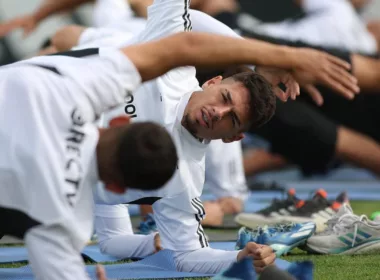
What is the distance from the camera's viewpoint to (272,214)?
5.85m

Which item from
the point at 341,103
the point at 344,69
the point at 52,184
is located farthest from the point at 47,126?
the point at 341,103

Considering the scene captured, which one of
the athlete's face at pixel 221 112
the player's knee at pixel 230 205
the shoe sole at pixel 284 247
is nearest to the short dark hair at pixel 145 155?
the athlete's face at pixel 221 112

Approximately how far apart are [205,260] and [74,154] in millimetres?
1407

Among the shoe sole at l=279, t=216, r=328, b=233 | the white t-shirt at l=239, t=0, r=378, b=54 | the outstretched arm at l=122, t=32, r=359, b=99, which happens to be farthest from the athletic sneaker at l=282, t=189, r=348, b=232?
the white t-shirt at l=239, t=0, r=378, b=54

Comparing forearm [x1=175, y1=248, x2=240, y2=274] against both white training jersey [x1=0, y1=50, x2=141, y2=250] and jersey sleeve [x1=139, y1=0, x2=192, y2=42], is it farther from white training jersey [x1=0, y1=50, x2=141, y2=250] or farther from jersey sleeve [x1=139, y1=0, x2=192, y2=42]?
white training jersey [x1=0, y1=50, x2=141, y2=250]

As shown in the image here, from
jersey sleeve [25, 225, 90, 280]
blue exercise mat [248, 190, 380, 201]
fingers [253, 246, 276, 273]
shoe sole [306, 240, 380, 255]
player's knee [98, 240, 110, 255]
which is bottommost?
blue exercise mat [248, 190, 380, 201]

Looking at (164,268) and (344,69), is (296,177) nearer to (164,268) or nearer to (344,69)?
(164,268)

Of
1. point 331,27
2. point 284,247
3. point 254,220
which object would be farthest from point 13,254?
point 331,27

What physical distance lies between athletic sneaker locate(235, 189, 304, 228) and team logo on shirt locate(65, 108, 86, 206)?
2.91 meters

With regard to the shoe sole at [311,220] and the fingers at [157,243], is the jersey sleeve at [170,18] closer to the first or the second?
the fingers at [157,243]

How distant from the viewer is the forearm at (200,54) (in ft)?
10.2

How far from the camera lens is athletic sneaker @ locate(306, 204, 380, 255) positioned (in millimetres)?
4828

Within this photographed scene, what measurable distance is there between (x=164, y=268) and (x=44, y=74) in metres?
1.64

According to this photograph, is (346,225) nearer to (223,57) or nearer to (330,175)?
(223,57)
